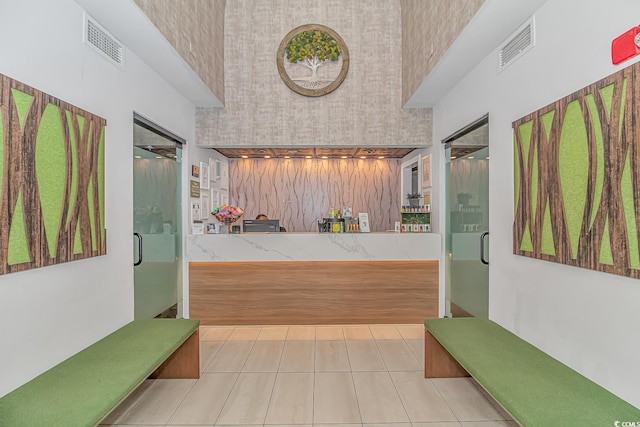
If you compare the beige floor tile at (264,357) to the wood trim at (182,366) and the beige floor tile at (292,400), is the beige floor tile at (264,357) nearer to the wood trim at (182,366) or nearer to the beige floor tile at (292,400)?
the beige floor tile at (292,400)

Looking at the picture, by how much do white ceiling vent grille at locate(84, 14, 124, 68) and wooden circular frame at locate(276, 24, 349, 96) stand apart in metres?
2.49

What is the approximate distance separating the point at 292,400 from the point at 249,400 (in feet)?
1.20

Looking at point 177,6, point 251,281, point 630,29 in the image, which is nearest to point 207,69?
point 177,6

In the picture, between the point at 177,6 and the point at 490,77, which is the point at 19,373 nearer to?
the point at 177,6

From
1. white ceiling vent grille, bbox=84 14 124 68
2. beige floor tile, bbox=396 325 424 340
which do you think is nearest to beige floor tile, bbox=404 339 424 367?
beige floor tile, bbox=396 325 424 340

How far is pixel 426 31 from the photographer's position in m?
4.49

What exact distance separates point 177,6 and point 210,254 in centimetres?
307

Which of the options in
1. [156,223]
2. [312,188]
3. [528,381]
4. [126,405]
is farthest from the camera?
[312,188]

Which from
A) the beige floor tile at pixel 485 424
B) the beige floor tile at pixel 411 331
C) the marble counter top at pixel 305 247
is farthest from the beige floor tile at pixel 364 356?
the marble counter top at pixel 305 247

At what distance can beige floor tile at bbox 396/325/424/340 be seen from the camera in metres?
4.89

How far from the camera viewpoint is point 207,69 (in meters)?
4.84

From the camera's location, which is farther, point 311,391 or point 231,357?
point 231,357

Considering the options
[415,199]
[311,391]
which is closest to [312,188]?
[415,199]

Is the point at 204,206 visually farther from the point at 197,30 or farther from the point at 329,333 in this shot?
the point at 329,333
